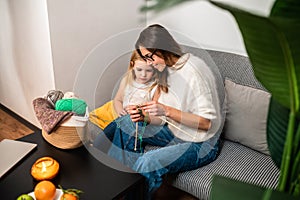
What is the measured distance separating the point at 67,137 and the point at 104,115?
34cm

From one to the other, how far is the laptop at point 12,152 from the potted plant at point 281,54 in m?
1.15

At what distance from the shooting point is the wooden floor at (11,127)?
2406 mm

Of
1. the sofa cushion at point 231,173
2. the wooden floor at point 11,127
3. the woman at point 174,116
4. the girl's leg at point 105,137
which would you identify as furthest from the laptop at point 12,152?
the wooden floor at point 11,127

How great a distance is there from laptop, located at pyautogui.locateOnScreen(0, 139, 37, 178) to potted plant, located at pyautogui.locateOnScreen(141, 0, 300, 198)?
1146mm

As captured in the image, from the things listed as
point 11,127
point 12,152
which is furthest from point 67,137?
point 11,127

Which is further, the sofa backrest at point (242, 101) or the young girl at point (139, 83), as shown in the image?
the sofa backrest at point (242, 101)

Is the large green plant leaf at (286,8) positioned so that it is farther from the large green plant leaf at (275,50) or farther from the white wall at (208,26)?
the white wall at (208,26)

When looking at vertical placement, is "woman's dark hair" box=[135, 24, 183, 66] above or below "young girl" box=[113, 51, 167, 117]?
above

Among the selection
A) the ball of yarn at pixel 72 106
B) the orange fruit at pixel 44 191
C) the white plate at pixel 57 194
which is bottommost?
the white plate at pixel 57 194

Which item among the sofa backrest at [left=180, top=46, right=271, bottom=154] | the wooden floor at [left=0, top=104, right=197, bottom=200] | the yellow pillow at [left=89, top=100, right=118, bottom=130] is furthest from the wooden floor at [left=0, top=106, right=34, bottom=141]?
the sofa backrest at [left=180, top=46, right=271, bottom=154]

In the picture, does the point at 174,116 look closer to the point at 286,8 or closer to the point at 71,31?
the point at 71,31

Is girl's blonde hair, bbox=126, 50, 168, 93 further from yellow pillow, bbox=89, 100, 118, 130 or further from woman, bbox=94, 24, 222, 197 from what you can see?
yellow pillow, bbox=89, 100, 118, 130

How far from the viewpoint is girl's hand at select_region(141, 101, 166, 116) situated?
1.51 m

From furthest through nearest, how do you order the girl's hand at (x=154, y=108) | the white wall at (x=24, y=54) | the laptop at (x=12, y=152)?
1. the white wall at (x=24, y=54)
2. the girl's hand at (x=154, y=108)
3. the laptop at (x=12, y=152)
